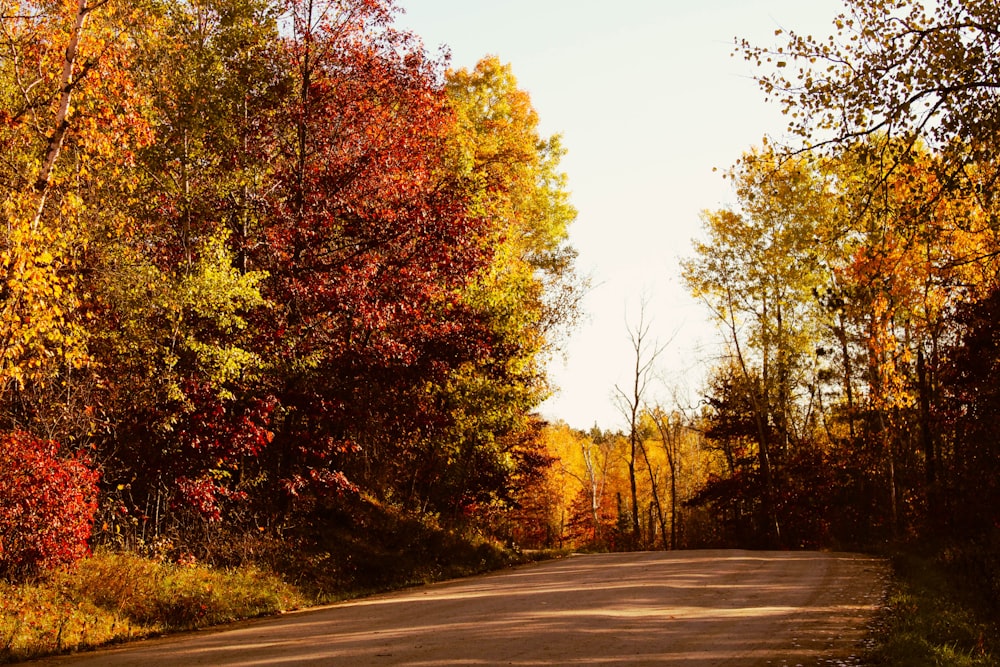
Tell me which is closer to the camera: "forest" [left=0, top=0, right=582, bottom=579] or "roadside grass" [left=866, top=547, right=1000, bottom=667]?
"roadside grass" [left=866, top=547, right=1000, bottom=667]

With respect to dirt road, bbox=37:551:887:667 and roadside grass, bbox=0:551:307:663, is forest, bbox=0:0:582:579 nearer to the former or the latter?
roadside grass, bbox=0:551:307:663

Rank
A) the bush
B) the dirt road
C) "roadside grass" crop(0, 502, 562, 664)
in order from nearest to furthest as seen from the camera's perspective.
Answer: the dirt road
"roadside grass" crop(0, 502, 562, 664)
the bush

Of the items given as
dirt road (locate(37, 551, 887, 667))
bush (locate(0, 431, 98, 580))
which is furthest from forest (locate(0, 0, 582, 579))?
dirt road (locate(37, 551, 887, 667))

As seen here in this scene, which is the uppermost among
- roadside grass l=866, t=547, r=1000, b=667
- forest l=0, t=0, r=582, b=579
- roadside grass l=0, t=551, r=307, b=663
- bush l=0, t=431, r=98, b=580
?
forest l=0, t=0, r=582, b=579

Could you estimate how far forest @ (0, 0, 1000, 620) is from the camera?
1004cm

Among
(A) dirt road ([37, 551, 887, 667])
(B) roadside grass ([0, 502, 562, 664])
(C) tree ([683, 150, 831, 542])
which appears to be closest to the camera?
(A) dirt road ([37, 551, 887, 667])

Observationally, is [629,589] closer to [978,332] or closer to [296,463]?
[296,463]

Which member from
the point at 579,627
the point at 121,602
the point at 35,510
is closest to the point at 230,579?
the point at 121,602

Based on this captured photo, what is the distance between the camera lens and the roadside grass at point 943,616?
25.7 ft

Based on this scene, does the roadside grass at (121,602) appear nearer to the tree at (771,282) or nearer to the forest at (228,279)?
the forest at (228,279)

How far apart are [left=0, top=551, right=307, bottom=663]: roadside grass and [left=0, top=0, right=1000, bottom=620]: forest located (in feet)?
1.63

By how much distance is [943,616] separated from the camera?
9.84 m

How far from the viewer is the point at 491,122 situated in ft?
98.9

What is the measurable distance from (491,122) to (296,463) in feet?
59.1
